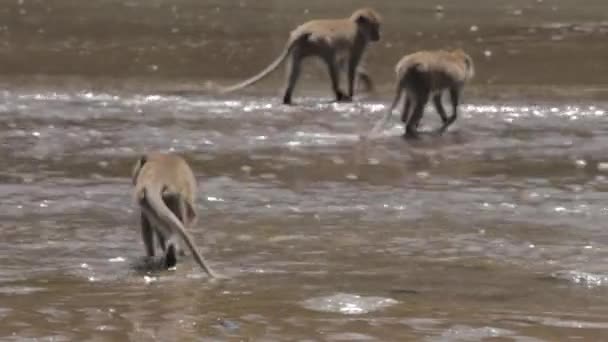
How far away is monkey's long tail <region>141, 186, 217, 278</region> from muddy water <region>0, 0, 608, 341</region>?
0.13 meters

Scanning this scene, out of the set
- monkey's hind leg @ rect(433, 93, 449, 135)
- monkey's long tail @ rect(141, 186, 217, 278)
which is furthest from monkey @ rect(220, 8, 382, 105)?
monkey's long tail @ rect(141, 186, 217, 278)

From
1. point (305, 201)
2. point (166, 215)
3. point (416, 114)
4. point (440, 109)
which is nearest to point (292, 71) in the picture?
point (440, 109)

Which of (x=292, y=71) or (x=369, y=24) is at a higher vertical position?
(x=369, y=24)

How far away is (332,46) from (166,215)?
23.6ft

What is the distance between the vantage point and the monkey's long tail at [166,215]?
766 centimetres

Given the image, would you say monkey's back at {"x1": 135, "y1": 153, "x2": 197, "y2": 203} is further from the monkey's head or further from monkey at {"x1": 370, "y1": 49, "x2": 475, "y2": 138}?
the monkey's head

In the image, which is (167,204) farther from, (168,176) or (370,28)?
(370,28)

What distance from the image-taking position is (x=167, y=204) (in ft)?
26.4

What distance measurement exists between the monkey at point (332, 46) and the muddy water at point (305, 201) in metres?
0.30

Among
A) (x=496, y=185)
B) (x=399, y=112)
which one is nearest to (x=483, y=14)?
(x=399, y=112)

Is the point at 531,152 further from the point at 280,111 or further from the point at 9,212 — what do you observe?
the point at 9,212

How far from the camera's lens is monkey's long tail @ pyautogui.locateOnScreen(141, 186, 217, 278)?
25.1 ft

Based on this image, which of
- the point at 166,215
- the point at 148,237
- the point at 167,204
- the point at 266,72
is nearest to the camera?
the point at 166,215

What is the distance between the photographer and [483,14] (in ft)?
75.6
